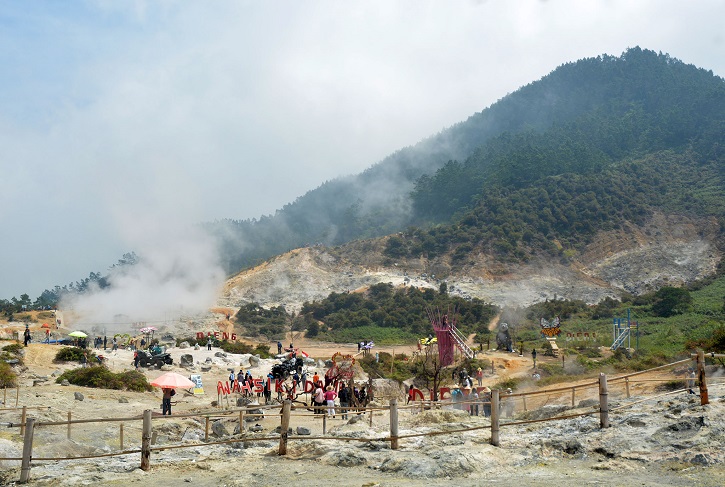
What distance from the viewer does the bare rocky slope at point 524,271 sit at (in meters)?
68.1

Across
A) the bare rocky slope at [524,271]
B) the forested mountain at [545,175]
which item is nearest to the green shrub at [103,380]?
the bare rocky slope at [524,271]

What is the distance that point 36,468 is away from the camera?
32.9 ft

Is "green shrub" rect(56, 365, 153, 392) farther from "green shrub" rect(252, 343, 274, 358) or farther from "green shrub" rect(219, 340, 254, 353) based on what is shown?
"green shrub" rect(219, 340, 254, 353)

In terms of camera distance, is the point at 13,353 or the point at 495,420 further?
the point at 13,353

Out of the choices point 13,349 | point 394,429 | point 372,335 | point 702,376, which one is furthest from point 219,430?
point 372,335

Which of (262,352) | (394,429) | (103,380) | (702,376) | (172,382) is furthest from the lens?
(262,352)

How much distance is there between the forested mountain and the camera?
82250mm

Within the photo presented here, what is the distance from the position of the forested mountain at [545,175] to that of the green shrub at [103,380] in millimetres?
55504

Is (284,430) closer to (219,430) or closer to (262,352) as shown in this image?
(219,430)

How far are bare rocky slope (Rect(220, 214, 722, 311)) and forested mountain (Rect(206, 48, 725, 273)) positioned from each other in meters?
2.82

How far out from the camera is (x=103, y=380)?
23750 millimetres

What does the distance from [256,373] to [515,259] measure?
158 ft

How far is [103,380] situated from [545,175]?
275ft

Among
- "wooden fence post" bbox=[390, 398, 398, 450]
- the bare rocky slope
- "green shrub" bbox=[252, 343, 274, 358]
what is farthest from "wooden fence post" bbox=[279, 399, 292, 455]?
the bare rocky slope
